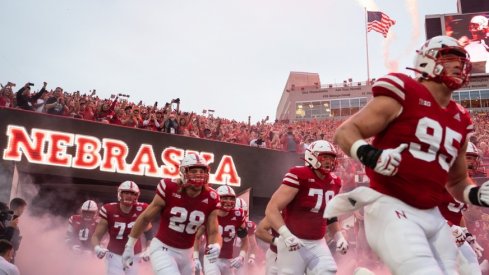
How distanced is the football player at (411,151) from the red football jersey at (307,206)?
276cm

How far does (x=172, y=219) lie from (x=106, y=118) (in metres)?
8.63

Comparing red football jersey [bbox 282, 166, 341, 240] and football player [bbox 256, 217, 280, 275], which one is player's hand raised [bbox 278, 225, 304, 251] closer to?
red football jersey [bbox 282, 166, 341, 240]

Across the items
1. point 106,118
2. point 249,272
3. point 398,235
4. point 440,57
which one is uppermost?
point 106,118

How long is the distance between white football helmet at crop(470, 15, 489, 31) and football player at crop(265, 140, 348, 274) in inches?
1620

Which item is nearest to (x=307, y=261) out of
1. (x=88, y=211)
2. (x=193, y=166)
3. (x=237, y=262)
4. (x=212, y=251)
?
(x=212, y=251)

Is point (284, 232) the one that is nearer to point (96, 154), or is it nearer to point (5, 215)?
point (5, 215)

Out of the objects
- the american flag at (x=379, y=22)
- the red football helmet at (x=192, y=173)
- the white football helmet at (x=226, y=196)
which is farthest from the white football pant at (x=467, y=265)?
the american flag at (x=379, y=22)

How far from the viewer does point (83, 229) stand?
10.4m

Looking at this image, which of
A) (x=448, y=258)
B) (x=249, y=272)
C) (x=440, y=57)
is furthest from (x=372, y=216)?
(x=249, y=272)

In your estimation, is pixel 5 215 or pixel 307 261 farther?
pixel 5 215

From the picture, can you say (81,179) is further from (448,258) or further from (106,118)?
(448,258)

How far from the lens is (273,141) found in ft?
59.1


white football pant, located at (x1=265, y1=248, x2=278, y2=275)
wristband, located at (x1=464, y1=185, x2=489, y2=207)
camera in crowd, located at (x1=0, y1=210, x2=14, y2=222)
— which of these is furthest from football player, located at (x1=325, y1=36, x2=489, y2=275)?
camera in crowd, located at (x1=0, y1=210, x2=14, y2=222)

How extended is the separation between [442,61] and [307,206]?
10.4 ft
